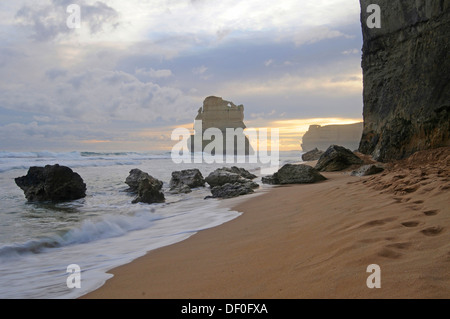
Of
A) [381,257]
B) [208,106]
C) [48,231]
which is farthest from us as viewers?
[208,106]

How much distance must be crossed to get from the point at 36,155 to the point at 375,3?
3897cm

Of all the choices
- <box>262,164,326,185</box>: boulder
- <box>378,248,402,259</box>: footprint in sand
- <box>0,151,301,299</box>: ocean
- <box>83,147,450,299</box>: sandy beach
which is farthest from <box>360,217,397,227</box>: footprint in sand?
<box>262,164,326,185</box>: boulder

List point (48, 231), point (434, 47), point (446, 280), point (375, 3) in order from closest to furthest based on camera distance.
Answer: point (446, 280), point (48, 231), point (434, 47), point (375, 3)

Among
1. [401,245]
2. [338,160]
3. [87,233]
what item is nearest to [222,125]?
[338,160]

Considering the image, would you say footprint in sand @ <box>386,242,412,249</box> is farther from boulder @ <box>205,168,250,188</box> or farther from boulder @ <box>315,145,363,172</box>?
boulder @ <box>205,168,250,188</box>

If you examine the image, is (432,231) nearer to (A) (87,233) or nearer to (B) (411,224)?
(B) (411,224)

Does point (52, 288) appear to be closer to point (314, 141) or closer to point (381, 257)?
point (381, 257)

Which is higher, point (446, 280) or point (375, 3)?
point (375, 3)

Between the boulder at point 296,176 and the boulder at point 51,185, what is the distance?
535cm

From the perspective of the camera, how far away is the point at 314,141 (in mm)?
103625

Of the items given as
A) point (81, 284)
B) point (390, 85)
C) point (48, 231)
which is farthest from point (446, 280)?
point (390, 85)

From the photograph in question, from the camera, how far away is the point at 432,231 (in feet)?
7.32

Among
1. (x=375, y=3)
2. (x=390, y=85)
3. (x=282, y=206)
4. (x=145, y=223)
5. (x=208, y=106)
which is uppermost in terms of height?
(x=208, y=106)

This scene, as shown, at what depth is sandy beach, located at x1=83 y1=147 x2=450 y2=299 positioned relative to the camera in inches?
66.6
